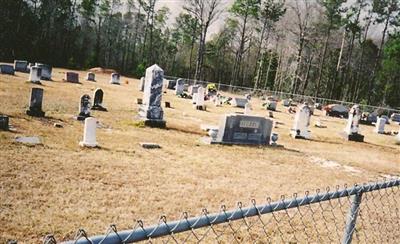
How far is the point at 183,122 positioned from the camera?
1684 cm

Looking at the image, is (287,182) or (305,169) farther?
(305,169)

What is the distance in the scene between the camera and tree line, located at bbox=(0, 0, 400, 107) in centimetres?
4334

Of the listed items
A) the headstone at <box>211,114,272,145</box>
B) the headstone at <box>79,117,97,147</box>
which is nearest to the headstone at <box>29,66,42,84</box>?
the headstone at <box>211,114,272,145</box>

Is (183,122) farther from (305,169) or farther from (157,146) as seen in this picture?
(305,169)

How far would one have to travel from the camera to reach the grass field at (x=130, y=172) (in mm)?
5801

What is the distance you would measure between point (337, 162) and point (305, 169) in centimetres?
240

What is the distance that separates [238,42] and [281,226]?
158ft

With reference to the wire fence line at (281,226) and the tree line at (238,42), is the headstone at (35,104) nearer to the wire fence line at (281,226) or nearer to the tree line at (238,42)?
the wire fence line at (281,226)

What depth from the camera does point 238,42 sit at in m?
52.9

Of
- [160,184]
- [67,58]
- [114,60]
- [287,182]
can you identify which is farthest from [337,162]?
[114,60]

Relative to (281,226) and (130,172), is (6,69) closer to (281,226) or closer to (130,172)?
(130,172)

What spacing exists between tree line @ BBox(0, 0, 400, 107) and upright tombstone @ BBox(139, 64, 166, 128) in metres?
28.9

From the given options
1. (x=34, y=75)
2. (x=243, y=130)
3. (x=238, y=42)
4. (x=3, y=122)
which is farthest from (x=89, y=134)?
(x=238, y=42)

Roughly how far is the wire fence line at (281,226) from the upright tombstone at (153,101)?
790 centimetres
